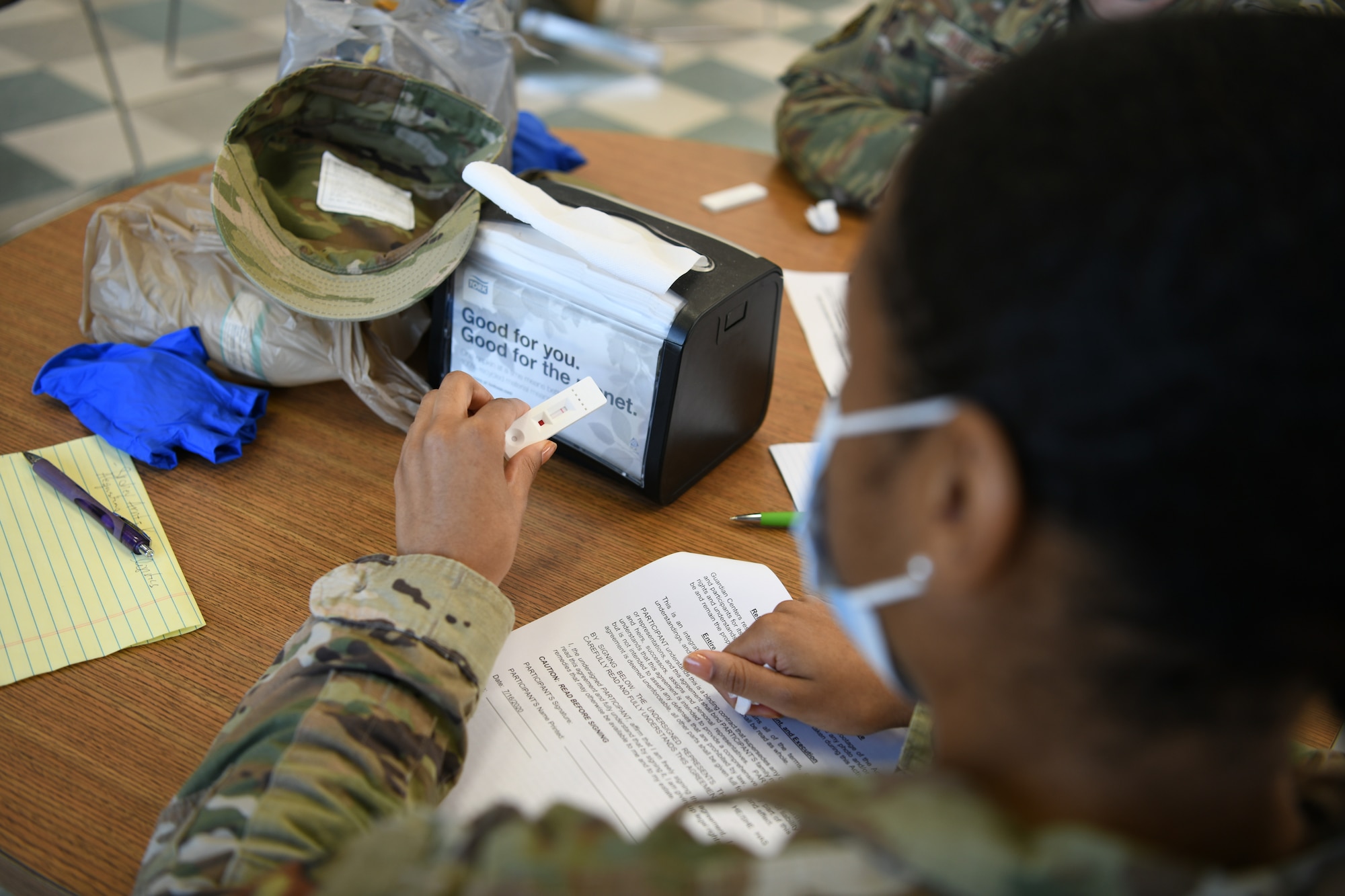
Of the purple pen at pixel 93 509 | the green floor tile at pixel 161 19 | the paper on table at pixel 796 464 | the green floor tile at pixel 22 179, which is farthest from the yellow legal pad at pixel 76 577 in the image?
the green floor tile at pixel 161 19

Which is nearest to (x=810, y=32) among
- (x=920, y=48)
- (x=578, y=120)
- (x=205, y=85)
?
(x=578, y=120)

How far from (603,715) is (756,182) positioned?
3.12 feet

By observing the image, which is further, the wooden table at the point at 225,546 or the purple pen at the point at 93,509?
the purple pen at the point at 93,509

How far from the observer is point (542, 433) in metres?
0.82

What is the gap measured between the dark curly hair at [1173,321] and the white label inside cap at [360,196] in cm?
70

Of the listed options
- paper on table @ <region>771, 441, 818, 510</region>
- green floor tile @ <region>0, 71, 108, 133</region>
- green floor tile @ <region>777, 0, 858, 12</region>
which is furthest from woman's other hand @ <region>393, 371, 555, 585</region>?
green floor tile @ <region>777, 0, 858, 12</region>

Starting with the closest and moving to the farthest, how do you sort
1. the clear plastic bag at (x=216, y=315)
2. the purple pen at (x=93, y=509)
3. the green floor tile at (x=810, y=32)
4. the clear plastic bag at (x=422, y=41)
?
the purple pen at (x=93, y=509) < the clear plastic bag at (x=216, y=315) < the clear plastic bag at (x=422, y=41) < the green floor tile at (x=810, y=32)

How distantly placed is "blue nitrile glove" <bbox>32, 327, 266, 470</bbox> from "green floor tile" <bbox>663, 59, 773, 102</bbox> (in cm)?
289

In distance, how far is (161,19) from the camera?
3557mm

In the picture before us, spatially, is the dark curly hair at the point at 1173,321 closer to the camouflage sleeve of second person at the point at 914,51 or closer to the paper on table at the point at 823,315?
the paper on table at the point at 823,315

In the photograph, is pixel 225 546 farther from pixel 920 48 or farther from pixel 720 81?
pixel 720 81

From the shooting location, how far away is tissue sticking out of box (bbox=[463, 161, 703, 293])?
0.82 metres

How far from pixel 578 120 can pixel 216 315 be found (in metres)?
2.48

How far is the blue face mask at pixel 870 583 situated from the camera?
0.44 m
